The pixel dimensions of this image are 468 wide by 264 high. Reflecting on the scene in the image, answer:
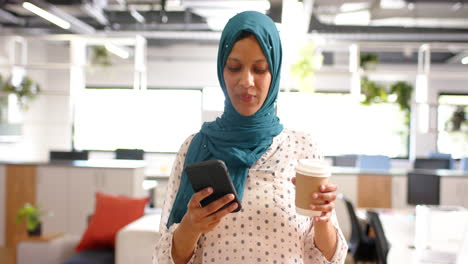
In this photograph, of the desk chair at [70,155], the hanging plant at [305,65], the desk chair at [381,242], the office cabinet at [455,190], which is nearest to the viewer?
the desk chair at [381,242]

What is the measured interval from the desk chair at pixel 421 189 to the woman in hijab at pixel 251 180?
4.92m

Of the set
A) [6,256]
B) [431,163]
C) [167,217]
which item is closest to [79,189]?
[6,256]

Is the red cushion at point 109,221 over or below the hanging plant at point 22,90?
below

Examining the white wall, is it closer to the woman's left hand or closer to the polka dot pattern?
the polka dot pattern

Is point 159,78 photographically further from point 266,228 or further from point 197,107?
point 266,228

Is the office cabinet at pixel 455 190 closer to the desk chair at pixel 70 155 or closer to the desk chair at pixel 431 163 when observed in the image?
the desk chair at pixel 431 163

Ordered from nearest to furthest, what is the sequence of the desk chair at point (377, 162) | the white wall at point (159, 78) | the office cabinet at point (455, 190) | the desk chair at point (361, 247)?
the desk chair at point (361, 247) → the office cabinet at point (455, 190) → the desk chair at point (377, 162) → the white wall at point (159, 78)

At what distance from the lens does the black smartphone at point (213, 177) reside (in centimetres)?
106

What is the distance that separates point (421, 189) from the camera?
5.89 metres

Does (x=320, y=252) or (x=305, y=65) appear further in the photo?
(x=305, y=65)

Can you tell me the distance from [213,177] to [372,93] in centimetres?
784

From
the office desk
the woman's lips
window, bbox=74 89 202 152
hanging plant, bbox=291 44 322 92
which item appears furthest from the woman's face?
window, bbox=74 89 202 152

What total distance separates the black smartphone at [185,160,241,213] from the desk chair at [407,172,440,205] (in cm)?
517

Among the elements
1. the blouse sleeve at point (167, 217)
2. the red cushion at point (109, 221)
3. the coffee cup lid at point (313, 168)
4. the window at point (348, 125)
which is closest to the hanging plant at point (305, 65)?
the red cushion at point (109, 221)
